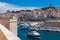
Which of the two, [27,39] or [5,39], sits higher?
[5,39]

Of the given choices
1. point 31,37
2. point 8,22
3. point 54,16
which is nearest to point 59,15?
point 54,16

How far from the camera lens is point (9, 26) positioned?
3.37 m

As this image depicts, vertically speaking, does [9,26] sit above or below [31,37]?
above

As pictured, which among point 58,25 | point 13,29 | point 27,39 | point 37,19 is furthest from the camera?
point 37,19

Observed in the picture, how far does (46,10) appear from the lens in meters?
63.9

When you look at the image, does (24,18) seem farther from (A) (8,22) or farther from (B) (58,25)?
(A) (8,22)

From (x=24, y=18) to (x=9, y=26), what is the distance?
54453 millimetres

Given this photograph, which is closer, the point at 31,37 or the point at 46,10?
the point at 31,37

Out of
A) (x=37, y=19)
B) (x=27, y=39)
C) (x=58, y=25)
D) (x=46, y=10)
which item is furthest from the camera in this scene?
(x=46, y=10)

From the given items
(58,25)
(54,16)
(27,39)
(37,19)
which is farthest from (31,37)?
(54,16)

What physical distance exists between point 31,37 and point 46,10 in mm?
40597

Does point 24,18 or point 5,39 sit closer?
point 5,39

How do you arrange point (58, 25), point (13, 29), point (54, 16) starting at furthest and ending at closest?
1. point (54, 16)
2. point (58, 25)
3. point (13, 29)

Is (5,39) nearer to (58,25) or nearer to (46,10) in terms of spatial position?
(58,25)
